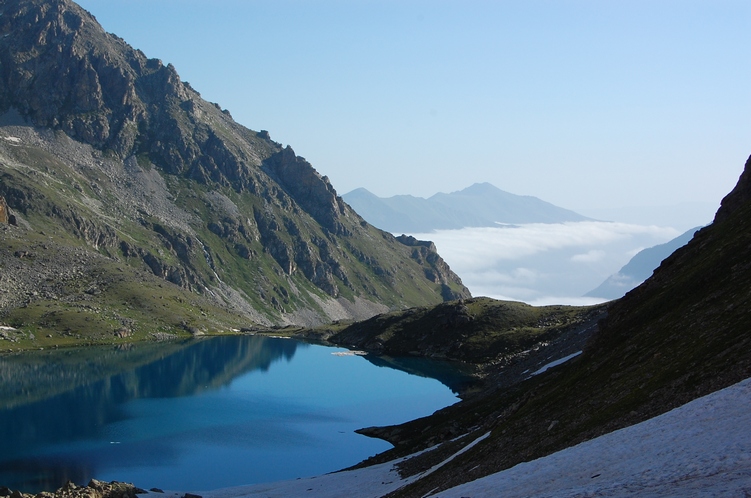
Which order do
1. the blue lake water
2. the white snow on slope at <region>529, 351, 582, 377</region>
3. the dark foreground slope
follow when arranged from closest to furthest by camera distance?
the dark foreground slope, the blue lake water, the white snow on slope at <region>529, 351, 582, 377</region>

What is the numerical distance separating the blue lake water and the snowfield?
4973 centimetres

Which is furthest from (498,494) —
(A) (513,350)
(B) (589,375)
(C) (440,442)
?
(A) (513,350)

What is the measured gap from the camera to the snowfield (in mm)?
25422

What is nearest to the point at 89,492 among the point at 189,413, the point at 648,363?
the point at 648,363

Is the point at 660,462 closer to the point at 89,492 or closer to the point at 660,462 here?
the point at 660,462

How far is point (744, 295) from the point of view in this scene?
1897 inches

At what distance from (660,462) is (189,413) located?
9953 centimetres

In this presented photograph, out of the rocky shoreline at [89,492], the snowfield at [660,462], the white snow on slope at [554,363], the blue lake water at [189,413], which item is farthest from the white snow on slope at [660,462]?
the white snow on slope at [554,363]

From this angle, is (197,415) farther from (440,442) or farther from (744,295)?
(744,295)

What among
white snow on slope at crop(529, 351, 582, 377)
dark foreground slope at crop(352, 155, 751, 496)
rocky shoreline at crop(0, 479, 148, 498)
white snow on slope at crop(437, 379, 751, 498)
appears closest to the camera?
white snow on slope at crop(437, 379, 751, 498)

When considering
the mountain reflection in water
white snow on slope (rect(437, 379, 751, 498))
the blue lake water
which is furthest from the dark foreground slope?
the mountain reflection in water

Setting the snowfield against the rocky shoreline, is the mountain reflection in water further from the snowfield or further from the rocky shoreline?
the snowfield

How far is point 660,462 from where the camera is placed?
28.8 meters

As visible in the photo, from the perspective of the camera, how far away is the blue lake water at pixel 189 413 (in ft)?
269
